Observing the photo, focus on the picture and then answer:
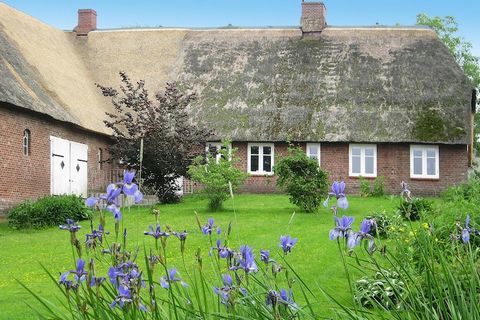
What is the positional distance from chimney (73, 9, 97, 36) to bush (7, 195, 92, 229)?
17.8m

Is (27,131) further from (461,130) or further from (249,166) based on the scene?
(461,130)

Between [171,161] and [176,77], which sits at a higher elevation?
[176,77]

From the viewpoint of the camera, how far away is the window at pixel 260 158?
33562 millimetres

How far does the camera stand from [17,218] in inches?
890

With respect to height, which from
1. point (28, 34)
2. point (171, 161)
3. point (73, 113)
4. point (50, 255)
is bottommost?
point (50, 255)

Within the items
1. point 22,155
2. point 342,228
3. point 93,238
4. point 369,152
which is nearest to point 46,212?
point 22,155

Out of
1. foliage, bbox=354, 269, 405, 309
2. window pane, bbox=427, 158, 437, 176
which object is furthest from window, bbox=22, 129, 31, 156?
foliage, bbox=354, 269, 405, 309

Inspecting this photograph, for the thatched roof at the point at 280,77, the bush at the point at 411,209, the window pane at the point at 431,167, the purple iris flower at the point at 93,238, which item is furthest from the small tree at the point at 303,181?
the purple iris flower at the point at 93,238

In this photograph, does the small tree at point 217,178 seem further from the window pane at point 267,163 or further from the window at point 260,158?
the window pane at point 267,163

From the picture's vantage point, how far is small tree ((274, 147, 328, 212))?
74.5 ft

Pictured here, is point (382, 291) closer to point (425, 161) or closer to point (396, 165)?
point (396, 165)

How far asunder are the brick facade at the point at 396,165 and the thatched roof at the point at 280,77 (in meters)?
0.82

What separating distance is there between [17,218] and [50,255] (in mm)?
6564

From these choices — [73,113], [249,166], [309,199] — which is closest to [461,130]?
[249,166]
